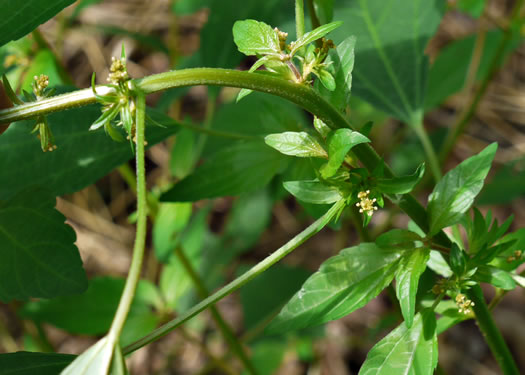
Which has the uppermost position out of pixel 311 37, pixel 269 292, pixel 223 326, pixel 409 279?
pixel 311 37

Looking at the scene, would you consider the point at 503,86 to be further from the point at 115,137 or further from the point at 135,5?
the point at 115,137

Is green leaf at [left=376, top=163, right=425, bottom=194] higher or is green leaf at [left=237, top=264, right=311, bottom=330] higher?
green leaf at [left=376, top=163, right=425, bottom=194]

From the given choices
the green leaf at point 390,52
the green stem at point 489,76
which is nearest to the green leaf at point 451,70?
the green stem at point 489,76

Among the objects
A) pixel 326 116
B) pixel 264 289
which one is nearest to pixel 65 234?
pixel 326 116

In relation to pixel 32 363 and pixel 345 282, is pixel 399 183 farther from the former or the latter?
pixel 32 363

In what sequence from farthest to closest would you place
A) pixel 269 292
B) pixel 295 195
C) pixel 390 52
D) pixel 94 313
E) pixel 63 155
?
1. pixel 269 292
2. pixel 94 313
3. pixel 390 52
4. pixel 63 155
5. pixel 295 195

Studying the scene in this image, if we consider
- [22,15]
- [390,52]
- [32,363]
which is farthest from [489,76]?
[32,363]

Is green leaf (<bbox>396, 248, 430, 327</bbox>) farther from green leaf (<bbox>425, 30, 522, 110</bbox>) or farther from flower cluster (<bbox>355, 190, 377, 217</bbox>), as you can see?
green leaf (<bbox>425, 30, 522, 110</bbox>)

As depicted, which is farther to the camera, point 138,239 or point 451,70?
point 451,70

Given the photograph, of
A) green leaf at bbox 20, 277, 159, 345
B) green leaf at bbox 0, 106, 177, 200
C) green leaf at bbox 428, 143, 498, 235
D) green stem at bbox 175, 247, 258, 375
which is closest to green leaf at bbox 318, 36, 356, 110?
green leaf at bbox 428, 143, 498, 235
